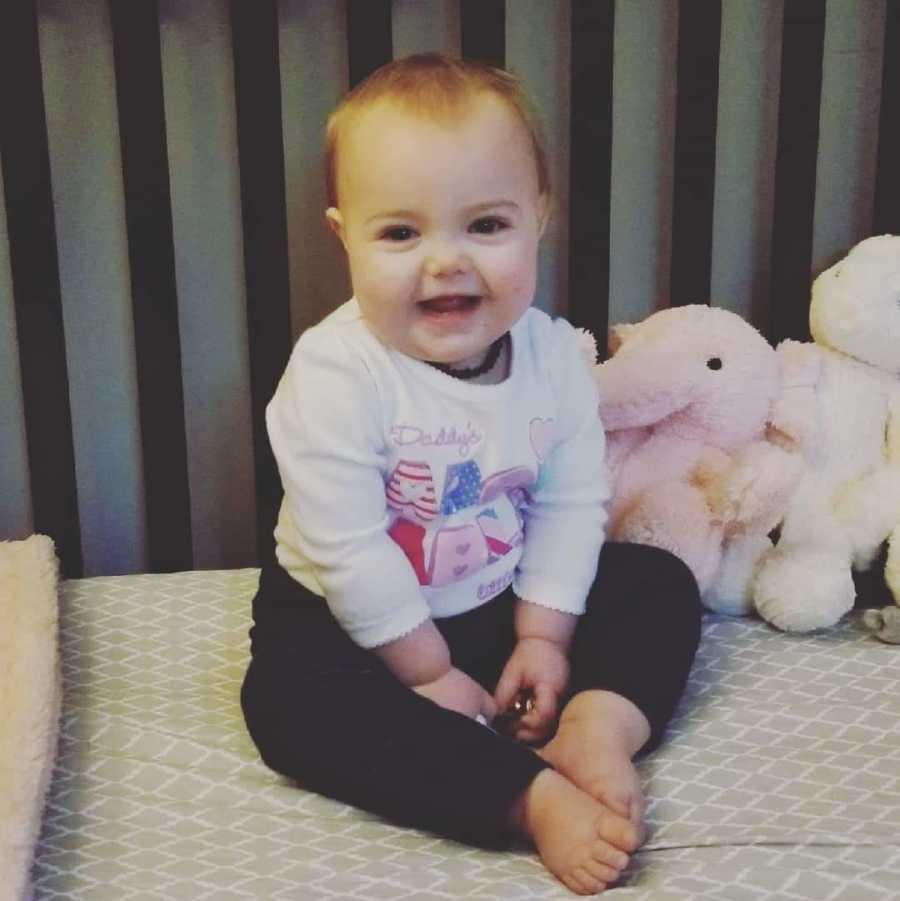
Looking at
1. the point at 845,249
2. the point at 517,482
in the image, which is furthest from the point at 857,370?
the point at 517,482

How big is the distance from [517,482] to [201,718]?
31 cm

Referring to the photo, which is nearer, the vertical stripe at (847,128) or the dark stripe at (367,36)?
the dark stripe at (367,36)

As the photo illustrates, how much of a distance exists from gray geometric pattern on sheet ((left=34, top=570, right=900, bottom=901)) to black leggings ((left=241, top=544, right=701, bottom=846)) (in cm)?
3

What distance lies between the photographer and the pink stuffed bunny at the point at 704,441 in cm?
126

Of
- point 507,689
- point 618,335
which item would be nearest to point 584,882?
point 507,689

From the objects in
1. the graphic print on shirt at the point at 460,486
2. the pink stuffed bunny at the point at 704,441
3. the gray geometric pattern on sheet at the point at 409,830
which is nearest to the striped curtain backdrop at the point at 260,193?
the pink stuffed bunny at the point at 704,441

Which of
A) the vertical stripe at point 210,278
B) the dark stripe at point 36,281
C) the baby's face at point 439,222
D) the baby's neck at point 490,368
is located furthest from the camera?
the vertical stripe at point 210,278

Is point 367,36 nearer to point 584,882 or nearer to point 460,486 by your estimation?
point 460,486

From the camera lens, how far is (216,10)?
1339 millimetres

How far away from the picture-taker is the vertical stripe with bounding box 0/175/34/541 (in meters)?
1.39

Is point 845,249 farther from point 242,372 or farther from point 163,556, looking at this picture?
point 163,556

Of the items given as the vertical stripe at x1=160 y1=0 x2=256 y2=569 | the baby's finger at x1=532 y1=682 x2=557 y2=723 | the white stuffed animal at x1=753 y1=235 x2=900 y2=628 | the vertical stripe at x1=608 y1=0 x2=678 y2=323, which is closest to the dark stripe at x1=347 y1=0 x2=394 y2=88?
the vertical stripe at x1=160 y1=0 x2=256 y2=569

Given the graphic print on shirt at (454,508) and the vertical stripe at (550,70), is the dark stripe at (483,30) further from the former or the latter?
the graphic print on shirt at (454,508)

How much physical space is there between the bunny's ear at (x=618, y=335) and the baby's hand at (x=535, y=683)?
371 millimetres
